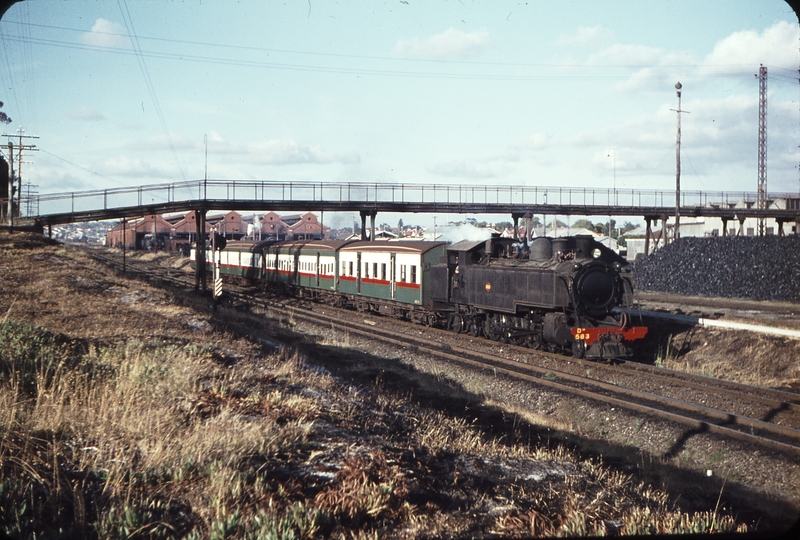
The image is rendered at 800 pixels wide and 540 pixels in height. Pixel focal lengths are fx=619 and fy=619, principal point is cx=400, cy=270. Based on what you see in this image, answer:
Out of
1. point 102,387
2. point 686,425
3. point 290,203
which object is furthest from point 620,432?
point 290,203

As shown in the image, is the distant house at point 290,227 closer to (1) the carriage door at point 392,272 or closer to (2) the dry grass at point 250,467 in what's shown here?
(1) the carriage door at point 392,272

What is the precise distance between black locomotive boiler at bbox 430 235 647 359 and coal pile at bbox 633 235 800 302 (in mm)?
16348

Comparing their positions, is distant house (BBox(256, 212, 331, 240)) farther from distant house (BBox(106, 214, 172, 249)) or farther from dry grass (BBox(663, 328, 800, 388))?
dry grass (BBox(663, 328, 800, 388))

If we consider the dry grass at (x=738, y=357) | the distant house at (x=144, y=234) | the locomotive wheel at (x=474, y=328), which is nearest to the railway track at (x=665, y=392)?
the locomotive wheel at (x=474, y=328)

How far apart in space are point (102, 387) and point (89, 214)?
3294cm

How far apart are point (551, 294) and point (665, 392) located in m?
4.43

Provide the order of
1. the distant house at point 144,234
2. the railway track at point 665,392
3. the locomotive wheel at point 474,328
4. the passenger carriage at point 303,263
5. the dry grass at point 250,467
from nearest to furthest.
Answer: the dry grass at point 250,467 < the railway track at point 665,392 < the locomotive wheel at point 474,328 < the passenger carriage at point 303,263 < the distant house at point 144,234

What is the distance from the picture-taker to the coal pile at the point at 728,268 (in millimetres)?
30109

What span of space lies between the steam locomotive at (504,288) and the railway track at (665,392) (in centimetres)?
84

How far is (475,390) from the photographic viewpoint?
579 inches

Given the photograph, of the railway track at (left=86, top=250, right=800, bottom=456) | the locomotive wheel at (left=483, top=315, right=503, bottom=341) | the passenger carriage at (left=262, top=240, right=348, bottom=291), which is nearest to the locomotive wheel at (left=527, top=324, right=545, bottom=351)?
the railway track at (left=86, top=250, right=800, bottom=456)

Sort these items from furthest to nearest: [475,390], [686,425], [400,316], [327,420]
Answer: [400,316] < [475,390] < [686,425] < [327,420]

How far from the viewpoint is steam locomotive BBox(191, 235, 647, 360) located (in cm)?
1752

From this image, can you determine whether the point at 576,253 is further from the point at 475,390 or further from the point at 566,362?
the point at 475,390
